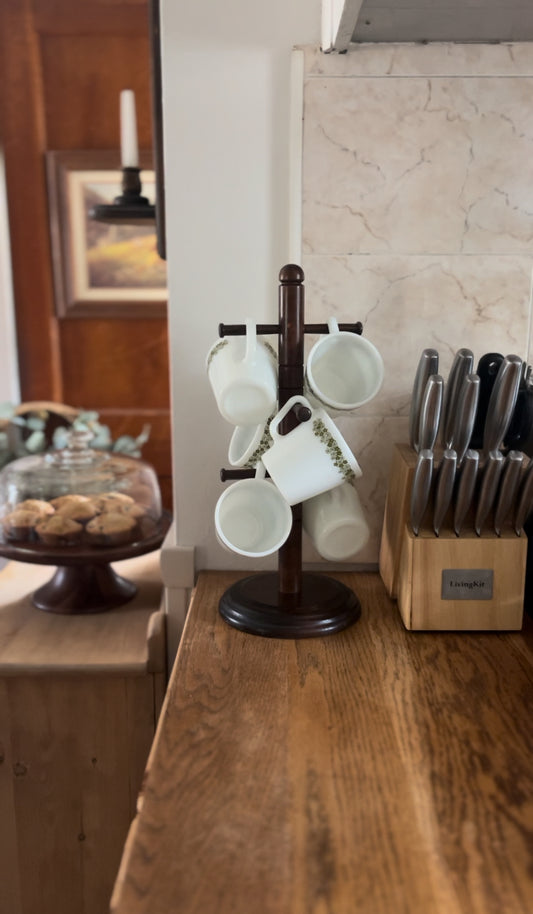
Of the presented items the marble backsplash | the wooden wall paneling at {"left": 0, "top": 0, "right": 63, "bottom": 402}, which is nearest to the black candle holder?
the marble backsplash

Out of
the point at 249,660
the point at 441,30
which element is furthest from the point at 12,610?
the point at 441,30

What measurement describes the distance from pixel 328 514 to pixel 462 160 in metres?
0.54

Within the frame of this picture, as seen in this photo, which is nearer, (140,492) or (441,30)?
(441,30)

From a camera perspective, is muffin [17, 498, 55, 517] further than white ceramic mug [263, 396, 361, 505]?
Yes

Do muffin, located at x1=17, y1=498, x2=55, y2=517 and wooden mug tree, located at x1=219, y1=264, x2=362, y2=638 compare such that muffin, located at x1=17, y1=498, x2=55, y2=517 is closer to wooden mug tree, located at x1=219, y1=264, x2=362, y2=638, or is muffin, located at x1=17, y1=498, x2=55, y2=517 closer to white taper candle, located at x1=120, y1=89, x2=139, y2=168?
wooden mug tree, located at x1=219, y1=264, x2=362, y2=638

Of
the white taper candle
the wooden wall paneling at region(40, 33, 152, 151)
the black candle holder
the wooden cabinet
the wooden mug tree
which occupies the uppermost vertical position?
the wooden wall paneling at region(40, 33, 152, 151)

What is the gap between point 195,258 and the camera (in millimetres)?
1201

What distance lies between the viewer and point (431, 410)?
1.00 meters

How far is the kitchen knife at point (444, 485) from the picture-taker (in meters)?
0.98

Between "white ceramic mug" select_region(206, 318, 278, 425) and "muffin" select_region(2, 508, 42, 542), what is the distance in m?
A: 0.55

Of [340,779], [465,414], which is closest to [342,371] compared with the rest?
[465,414]

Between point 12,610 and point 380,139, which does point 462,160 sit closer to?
point 380,139

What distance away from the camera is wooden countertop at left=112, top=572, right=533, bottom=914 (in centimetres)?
61

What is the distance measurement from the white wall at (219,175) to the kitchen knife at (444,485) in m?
0.37
